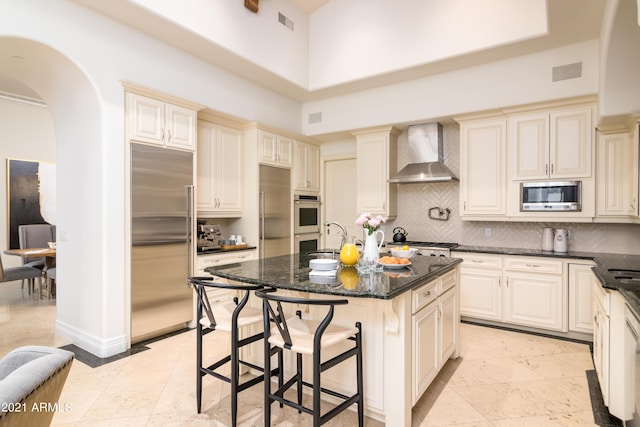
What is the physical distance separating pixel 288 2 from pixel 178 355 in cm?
474

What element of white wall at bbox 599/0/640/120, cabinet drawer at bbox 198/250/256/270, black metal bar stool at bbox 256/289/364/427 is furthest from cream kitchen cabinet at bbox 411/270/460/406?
cabinet drawer at bbox 198/250/256/270

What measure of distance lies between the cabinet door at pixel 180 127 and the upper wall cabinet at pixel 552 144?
3766 millimetres

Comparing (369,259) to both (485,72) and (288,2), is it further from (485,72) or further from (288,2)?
Answer: (288,2)

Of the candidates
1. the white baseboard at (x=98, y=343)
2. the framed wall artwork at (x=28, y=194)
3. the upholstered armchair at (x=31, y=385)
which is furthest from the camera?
the framed wall artwork at (x=28, y=194)

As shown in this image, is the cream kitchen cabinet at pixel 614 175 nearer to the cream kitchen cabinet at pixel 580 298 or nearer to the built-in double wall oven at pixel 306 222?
the cream kitchen cabinet at pixel 580 298

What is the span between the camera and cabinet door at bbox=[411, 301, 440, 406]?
7.07 feet

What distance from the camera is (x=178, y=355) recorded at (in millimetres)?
3221

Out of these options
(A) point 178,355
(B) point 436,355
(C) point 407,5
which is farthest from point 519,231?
(A) point 178,355

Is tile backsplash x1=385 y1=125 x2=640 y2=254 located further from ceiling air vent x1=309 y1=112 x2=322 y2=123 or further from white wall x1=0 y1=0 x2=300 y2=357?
white wall x1=0 y1=0 x2=300 y2=357

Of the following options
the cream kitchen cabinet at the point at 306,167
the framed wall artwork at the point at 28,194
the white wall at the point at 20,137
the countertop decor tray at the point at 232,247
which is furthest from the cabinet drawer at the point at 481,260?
the white wall at the point at 20,137

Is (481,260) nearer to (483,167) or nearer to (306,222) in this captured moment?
(483,167)

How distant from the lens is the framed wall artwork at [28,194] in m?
6.15

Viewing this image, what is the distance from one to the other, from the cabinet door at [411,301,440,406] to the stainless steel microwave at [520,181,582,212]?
234 centimetres

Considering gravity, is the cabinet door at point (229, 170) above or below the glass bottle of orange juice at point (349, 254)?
above
